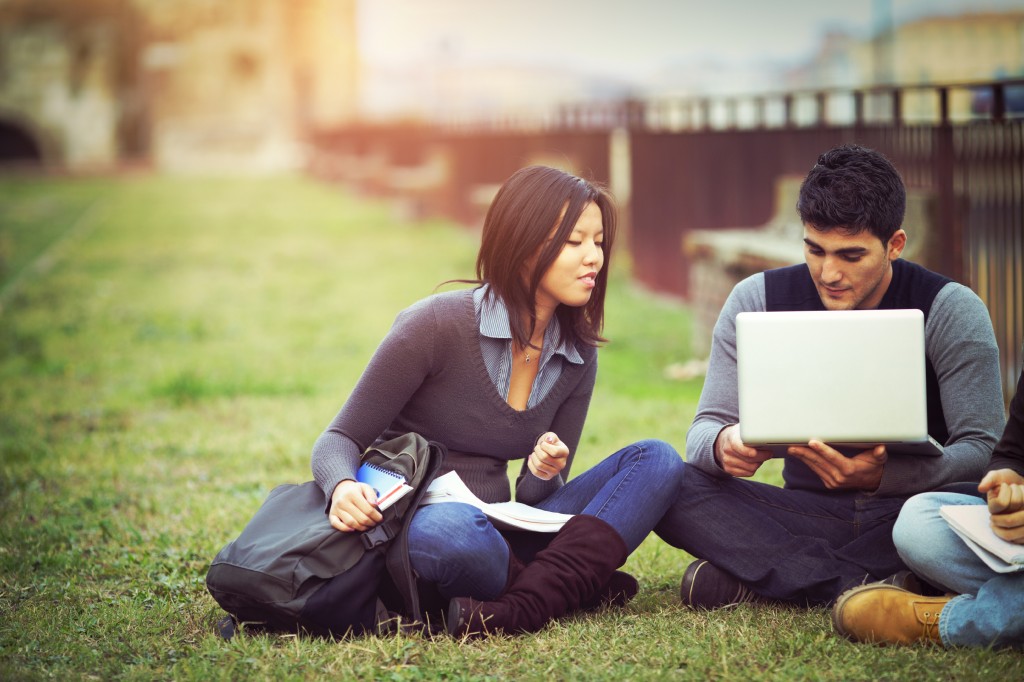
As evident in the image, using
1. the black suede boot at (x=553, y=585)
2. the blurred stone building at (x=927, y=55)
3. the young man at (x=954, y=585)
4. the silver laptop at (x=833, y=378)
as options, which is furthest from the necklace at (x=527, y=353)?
the blurred stone building at (x=927, y=55)

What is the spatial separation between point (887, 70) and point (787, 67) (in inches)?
153

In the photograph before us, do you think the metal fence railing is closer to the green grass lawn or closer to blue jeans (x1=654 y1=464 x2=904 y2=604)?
the green grass lawn

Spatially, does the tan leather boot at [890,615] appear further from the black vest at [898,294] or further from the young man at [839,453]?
the black vest at [898,294]

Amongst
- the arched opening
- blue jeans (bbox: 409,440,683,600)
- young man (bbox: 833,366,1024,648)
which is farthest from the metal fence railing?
the arched opening

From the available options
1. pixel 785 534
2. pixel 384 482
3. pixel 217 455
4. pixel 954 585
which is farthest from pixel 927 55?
pixel 384 482

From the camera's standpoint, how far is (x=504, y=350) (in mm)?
3598

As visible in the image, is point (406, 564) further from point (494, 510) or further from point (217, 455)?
point (217, 455)

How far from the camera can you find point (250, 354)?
910 centimetres

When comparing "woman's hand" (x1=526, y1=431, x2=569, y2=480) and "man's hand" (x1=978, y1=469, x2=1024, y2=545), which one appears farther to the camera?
"woman's hand" (x1=526, y1=431, x2=569, y2=480)

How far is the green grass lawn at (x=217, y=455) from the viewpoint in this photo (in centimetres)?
317

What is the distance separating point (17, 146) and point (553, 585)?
5150 cm

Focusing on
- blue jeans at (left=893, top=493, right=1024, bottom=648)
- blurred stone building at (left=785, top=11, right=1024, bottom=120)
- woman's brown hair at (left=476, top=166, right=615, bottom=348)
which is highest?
blurred stone building at (left=785, top=11, right=1024, bottom=120)

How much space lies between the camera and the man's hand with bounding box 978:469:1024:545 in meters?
2.94

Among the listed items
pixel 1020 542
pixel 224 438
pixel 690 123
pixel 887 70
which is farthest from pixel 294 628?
pixel 887 70
